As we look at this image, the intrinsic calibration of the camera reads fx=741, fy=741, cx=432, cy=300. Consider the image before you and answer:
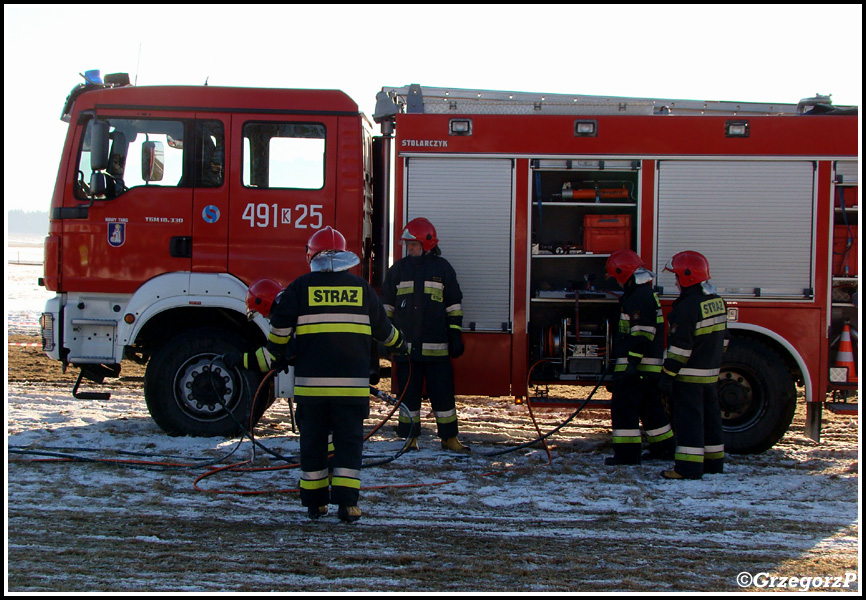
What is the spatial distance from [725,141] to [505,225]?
6.95ft

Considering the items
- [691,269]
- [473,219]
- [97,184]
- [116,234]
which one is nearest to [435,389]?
[473,219]

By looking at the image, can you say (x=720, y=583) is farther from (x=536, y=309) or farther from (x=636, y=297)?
(x=536, y=309)

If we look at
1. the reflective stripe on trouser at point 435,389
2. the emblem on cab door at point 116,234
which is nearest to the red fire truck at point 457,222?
the emblem on cab door at point 116,234

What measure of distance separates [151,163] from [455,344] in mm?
3166

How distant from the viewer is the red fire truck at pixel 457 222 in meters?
6.62

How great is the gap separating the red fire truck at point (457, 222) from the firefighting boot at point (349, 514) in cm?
204

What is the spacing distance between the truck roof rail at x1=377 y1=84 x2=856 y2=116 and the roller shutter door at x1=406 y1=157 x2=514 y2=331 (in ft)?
1.85

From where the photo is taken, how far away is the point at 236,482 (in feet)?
18.7

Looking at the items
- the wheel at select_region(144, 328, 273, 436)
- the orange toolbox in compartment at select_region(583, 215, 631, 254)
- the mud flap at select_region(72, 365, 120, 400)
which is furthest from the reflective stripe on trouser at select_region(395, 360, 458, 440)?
the mud flap at select_region(72, 365, 120, 400)

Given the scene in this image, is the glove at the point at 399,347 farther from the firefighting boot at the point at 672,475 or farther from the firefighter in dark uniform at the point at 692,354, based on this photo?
the firefighting boot at the point at 672,475

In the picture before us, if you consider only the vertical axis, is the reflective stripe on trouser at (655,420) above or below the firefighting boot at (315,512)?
above

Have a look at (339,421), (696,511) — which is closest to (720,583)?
(696,511)

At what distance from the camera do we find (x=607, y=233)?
688 cm

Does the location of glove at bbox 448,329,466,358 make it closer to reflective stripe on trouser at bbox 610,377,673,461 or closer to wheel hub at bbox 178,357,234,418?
reflective stripe on trouser at bbox 610,377,673,461
